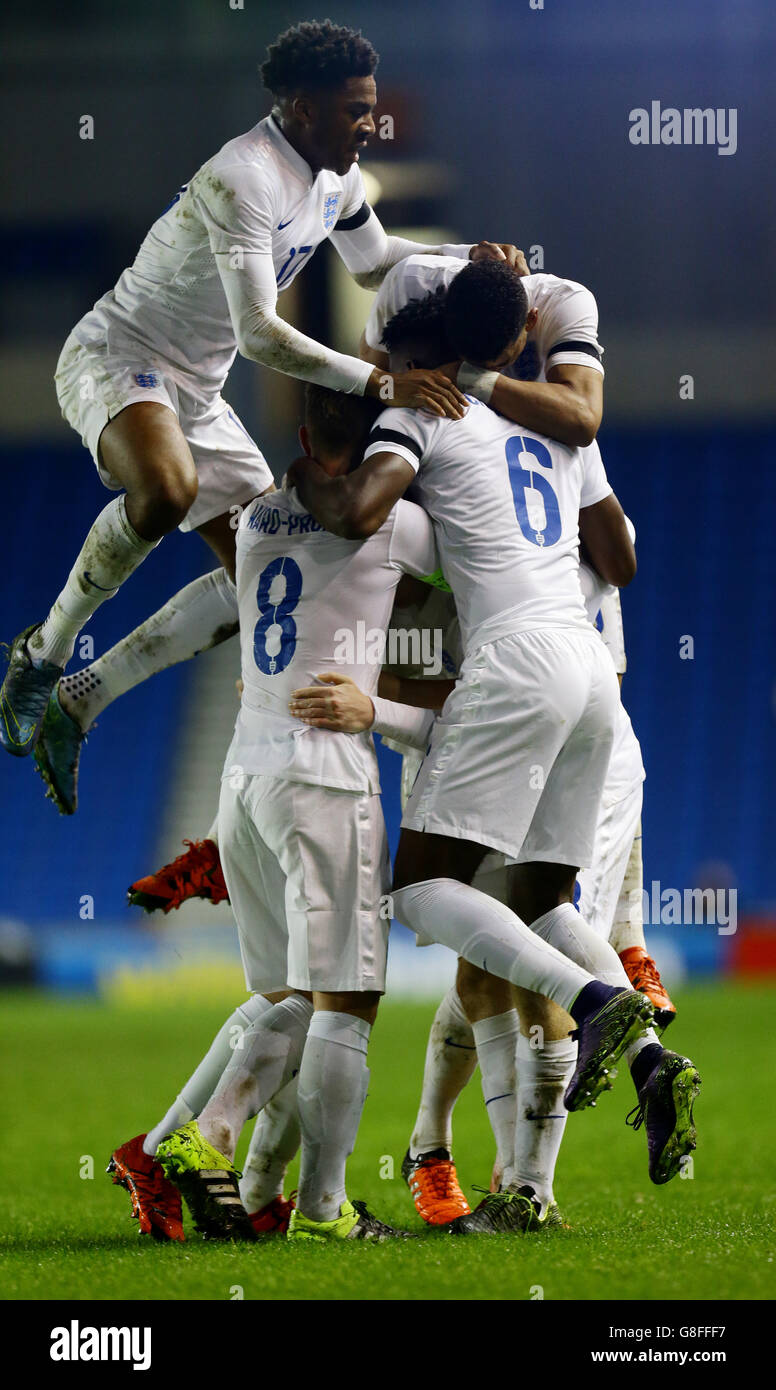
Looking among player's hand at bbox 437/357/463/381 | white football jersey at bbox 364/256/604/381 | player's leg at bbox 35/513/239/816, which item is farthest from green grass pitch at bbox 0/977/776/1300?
white football jersey at bbox 364/256/604/381

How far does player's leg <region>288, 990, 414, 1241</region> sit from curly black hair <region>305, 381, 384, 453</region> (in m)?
1.43

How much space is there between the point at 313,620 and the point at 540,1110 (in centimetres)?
137

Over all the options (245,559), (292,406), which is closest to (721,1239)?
(245,559)

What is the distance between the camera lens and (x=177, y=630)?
194 inches

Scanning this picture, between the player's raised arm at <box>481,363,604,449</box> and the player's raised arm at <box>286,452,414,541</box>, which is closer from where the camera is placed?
the player's raised arm at <box>286,452,414,541</box>

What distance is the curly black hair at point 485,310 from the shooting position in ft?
13.0

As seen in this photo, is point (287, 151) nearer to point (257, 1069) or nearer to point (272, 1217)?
point (257, 1069)

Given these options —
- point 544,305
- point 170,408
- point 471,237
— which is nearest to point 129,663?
point 170,408

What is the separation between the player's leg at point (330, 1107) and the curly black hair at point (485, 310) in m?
1.73

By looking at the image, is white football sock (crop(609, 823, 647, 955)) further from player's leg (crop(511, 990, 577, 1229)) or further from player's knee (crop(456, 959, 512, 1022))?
player's leg (crop(511, 990, 577, 1229))

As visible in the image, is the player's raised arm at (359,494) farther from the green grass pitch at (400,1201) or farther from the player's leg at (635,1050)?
the green grass pitch at (400,1201)

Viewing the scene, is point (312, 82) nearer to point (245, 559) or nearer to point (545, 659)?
point (245, 559)

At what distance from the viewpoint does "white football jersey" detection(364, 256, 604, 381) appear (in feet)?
13.9

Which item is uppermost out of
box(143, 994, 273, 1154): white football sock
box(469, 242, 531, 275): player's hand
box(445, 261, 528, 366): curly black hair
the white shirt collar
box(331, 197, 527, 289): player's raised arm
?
the white shirt collar
